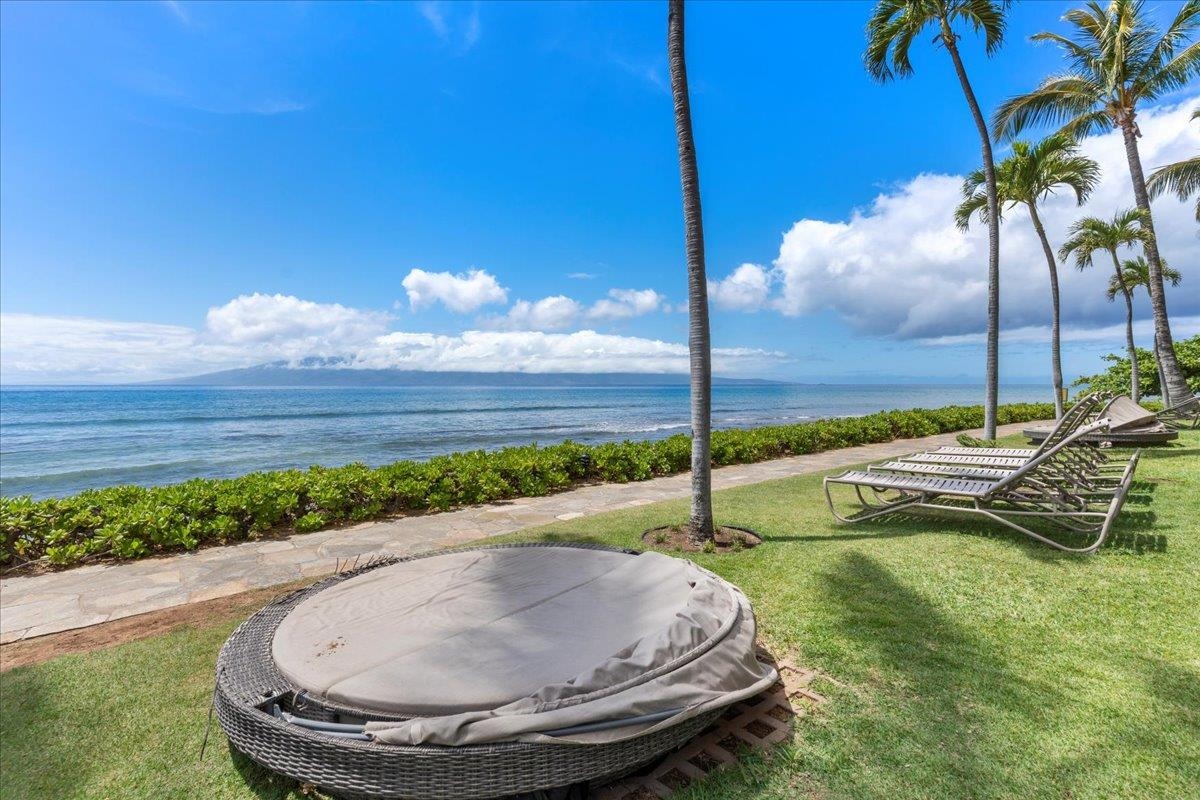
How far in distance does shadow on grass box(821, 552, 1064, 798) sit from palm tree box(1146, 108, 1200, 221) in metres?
17.5

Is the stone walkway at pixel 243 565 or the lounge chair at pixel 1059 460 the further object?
the lounge chair at pixel 1059 460

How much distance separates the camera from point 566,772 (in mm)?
1780

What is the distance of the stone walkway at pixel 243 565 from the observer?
3.97 metres

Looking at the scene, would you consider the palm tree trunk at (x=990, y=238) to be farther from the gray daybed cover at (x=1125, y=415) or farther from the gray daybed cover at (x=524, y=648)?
the gray daybed cover at (x=524, y=648)

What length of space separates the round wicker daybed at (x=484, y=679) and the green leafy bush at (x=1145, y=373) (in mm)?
18585

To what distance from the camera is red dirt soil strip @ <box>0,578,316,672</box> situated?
3314 mm

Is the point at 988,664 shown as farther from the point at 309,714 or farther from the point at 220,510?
the point at 220,510

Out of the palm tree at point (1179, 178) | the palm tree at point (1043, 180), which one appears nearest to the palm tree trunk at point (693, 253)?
the palm tree at point (1043, 180)

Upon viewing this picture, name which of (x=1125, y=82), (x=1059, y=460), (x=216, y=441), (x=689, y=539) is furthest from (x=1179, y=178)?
(x=216, y=441)

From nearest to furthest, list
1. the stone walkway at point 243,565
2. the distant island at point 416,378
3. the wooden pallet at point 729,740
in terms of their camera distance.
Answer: the wooden pallet at point 729,740 < the stone walkway at point 243,565 < the distant island at point 416,378

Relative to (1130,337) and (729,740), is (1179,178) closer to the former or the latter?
(1130,337)

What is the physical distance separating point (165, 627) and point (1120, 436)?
1160cm

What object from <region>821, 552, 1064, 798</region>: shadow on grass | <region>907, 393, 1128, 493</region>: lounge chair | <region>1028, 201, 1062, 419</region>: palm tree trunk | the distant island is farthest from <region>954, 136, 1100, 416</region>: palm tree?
the distant island

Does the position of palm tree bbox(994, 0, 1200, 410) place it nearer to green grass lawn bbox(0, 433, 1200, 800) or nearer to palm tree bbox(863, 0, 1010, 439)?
palm tree bbox(863, 0, 1010, 439)
